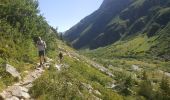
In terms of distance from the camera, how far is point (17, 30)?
112 feet

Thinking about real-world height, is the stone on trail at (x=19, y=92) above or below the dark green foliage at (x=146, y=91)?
above

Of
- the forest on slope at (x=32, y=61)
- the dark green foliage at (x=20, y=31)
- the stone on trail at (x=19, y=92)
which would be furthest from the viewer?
the dark green foliage at (x=20, y=31)

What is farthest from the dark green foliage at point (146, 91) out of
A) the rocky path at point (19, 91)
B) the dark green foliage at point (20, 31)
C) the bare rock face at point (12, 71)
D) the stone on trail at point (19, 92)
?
the stone on trail at point (19, 92)

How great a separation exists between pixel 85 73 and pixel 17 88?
750 inches

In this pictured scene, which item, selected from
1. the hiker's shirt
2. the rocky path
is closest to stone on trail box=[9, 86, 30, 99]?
the rocky path

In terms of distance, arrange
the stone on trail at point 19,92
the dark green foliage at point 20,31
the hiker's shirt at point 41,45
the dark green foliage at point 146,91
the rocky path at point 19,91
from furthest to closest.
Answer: the dark green foliage at point 146,91 → the hiker's shirt at point 41,45 → the dark green foliage at point 20,31 → the stone on trail at point 19,92 → the rocky path at point 19,91

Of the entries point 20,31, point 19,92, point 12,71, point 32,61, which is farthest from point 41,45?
point 19,92

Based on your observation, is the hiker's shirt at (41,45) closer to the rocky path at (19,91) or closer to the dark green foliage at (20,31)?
the dark green foliage at (20,31)

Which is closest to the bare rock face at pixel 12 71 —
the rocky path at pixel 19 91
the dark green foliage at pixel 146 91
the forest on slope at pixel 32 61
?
the forest on slope at pixel 32 61

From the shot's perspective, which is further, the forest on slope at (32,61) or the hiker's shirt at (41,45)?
the hiker's shirt at (41,45)

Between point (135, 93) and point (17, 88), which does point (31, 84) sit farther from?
point (135, 93)

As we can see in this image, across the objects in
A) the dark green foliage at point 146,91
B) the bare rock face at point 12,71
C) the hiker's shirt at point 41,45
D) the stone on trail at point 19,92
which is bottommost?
the dark green foliage at point 146,91

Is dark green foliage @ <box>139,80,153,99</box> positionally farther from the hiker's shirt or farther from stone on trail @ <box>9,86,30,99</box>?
stone on trail @ <box>9,86,30,99</box>

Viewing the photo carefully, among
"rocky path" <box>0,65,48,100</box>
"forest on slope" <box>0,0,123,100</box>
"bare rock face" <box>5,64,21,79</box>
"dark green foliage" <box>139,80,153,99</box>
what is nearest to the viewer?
"rocky path" <box>0,65,48,100</box>
